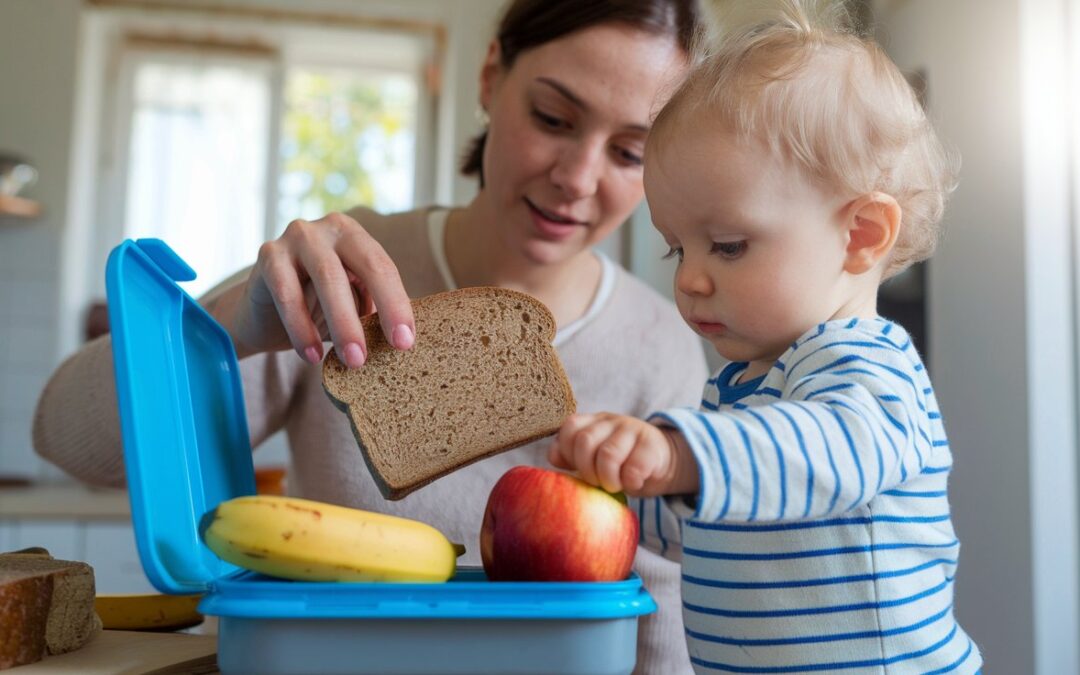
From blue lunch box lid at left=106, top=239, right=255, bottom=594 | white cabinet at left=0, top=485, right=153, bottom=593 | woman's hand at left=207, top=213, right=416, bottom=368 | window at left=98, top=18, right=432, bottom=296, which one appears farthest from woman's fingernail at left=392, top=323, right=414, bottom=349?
window at left=98, top=18, right=432, bottom=296

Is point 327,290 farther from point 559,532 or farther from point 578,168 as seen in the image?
point 578,168

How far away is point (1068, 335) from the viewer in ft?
5.05

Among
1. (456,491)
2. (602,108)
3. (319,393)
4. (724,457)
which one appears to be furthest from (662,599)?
(724,457)

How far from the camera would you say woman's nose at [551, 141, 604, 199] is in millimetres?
1203

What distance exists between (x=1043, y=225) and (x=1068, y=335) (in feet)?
0.58

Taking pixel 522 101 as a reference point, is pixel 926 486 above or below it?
below

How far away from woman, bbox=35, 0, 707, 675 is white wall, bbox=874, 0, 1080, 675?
0.49 m

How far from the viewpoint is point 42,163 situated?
11.4 ft

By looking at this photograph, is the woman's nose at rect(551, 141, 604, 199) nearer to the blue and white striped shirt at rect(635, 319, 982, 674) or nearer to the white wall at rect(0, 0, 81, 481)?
the blue and white striped shirt at rect(635, 319, 982, 674)

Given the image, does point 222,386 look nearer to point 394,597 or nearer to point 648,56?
point 394,597

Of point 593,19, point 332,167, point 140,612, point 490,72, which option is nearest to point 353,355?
point 140,612

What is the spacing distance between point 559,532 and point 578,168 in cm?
66

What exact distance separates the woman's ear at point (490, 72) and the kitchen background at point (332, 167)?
863mm

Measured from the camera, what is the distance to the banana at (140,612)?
0.92m
